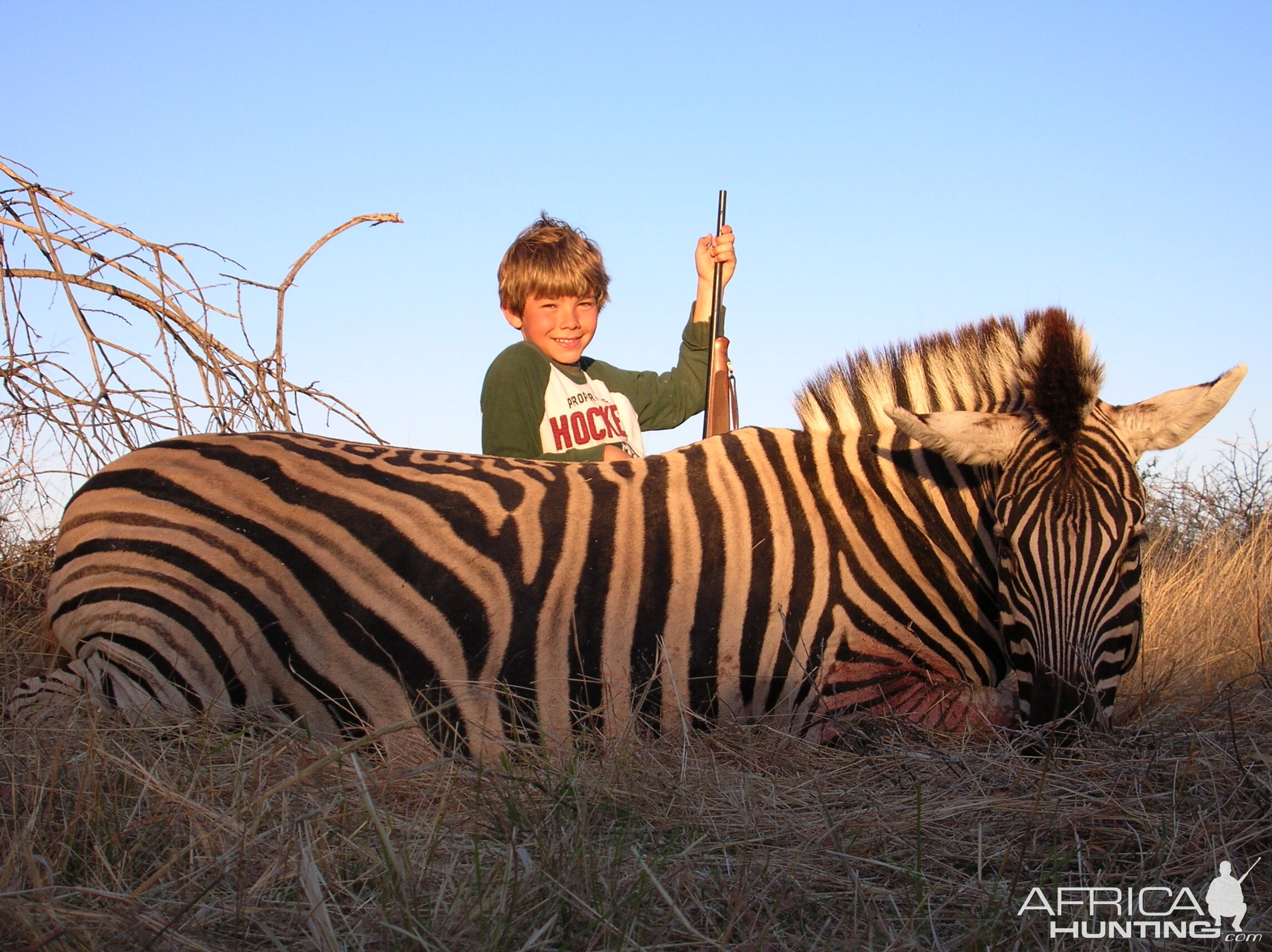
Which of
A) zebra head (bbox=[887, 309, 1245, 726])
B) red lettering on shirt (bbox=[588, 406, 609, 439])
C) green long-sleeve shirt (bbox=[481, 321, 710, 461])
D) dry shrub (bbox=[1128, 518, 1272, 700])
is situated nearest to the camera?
zebra head (bbox=[887, 309, 1245, 726])

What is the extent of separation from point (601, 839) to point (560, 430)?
3579 millimetres

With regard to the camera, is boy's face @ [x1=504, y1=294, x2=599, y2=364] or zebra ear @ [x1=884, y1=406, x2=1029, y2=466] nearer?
zebra ear @ [x1=884, y1=406, x2=1029, y2=466]

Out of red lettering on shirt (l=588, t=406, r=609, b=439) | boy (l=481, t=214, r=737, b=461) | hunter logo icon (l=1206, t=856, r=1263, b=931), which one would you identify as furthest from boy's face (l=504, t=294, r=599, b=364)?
hunter logo icon (l=1206, t=856, r=1263, b=931)

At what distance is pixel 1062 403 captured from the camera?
3305 mm

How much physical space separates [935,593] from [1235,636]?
7.88 ft

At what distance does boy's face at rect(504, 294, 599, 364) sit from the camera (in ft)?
19.5

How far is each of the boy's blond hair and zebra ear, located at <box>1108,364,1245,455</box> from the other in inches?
133

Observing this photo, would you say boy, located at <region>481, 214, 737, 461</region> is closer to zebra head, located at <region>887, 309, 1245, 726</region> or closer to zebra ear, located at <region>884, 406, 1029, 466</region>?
zebra ear, located at <region>884, 406, 1029, 466</region>

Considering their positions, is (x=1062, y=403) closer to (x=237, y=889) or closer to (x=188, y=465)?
(x=237, y=889)

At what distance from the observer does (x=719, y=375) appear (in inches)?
248

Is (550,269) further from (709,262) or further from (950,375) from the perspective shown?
(950,375)

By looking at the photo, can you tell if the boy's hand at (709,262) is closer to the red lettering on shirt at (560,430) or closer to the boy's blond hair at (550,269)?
the boy's blond hair at (550,269)

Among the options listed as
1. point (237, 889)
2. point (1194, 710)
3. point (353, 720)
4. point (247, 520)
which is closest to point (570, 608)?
point (353, 720)

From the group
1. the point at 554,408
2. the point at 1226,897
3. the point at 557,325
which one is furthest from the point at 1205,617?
the point at 557,325
